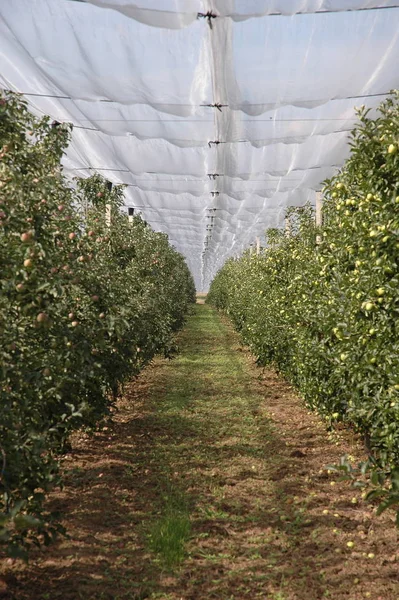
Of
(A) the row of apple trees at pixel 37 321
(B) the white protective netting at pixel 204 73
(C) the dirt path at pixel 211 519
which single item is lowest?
(C) the dirt path at pixel 211 519

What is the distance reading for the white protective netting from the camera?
5242 mm

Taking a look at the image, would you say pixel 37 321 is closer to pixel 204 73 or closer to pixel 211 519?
pixel 211 519

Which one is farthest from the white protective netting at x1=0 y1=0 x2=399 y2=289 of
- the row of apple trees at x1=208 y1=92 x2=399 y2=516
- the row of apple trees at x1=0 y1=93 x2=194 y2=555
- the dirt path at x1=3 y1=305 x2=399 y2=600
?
the dirt path at x1=3 y1=305 x2=399 y2=600

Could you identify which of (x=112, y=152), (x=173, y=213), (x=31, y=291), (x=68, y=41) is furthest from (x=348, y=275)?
(x=173, y=213)

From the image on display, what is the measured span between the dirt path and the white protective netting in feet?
12.5

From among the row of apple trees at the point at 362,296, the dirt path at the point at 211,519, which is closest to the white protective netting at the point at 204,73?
the row of apple trees at the point at 362,296

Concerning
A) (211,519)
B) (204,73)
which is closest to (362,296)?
(211,519)

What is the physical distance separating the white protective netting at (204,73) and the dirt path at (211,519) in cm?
380

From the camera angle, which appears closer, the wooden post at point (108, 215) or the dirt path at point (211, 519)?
the dirt path at point (211, 519)

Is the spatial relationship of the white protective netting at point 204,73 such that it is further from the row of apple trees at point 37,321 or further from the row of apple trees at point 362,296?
the row of apple trees at point 37,321

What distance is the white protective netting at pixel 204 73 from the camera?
5.24 metres

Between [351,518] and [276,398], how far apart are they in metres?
4.47

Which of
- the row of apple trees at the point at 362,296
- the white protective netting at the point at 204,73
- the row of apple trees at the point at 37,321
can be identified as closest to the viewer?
the row of apple trees at the point at 37,321

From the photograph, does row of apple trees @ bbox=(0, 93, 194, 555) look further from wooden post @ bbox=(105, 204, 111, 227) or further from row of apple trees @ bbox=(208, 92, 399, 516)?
wooden post @ bbox=(105, 204, 111, 227)
